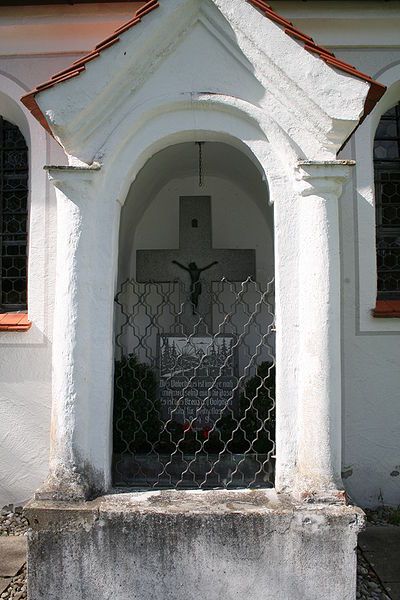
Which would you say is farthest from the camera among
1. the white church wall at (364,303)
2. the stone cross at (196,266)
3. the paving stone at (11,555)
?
the stone cross at (196,266)

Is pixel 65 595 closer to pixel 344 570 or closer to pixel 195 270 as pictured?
pixel 344 570

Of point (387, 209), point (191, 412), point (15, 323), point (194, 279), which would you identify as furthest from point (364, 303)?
point (15, 323)

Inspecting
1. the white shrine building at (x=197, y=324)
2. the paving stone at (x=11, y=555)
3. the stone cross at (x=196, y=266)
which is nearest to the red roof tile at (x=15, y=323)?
the stone cross at (x=196, y=266)

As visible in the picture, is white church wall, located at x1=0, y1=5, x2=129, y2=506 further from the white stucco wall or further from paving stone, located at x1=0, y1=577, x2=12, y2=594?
paving stone, located at x1=0, y1=577, x2=12, y2=594

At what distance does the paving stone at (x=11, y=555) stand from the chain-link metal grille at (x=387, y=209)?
4.16 metres

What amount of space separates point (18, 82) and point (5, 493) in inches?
161

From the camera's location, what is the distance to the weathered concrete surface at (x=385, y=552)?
3743 millimetres

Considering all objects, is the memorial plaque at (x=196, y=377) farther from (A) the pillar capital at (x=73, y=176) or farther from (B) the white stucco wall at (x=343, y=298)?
(A) the pillar capital at (x=73, y=176)

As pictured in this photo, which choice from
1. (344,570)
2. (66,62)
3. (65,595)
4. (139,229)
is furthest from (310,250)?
(66,62)

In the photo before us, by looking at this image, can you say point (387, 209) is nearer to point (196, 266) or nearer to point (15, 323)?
point (196, 266)

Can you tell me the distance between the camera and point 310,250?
3330 mm

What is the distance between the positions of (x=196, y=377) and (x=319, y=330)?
4.90 ft

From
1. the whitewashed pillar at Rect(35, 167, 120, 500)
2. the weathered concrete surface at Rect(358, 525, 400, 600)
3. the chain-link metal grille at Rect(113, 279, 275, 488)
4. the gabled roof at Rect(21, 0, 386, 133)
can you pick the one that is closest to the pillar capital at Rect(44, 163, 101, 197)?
the whitewashed pillar at Rect(35, 167, 120, 500)

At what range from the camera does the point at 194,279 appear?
5188mm
